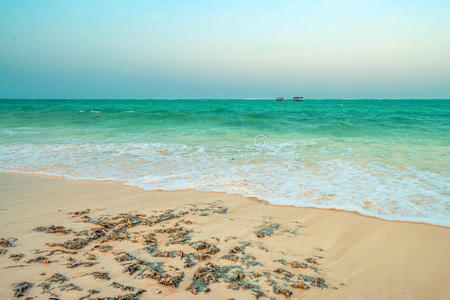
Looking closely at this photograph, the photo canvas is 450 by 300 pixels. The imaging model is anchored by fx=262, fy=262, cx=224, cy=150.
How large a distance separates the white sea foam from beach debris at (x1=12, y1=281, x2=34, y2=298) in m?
2.90

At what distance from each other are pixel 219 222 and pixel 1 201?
3.60m

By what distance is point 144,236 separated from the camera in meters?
3.06

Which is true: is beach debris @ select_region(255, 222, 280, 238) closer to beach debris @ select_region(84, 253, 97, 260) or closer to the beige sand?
the beige sand

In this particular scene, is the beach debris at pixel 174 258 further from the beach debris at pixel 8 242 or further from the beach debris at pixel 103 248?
the beach debris at pixel 8 242

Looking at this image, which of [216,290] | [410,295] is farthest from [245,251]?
[410,295]

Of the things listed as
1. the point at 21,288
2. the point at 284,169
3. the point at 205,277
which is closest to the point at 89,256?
the point at 21,288

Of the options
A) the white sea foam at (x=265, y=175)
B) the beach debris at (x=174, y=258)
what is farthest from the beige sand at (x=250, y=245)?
the white sea foam at (x=265, y=175)

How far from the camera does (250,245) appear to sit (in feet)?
9.66

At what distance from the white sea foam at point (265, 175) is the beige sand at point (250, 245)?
0.48 metres

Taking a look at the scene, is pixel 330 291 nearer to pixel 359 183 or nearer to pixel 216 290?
pixel 216 290

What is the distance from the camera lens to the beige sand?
7.43ft

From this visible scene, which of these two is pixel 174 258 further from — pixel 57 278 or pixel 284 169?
pixel 284 169

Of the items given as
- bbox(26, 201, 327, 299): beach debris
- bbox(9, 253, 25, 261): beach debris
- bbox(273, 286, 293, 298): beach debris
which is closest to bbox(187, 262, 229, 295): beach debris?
bbox(26, 201, 327, 299): beach debris

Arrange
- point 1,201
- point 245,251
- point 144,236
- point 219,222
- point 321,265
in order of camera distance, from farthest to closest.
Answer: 1. point 1,201
2. point 219,222
3. point 144,236
4. point 245,251
5. point 321,265
